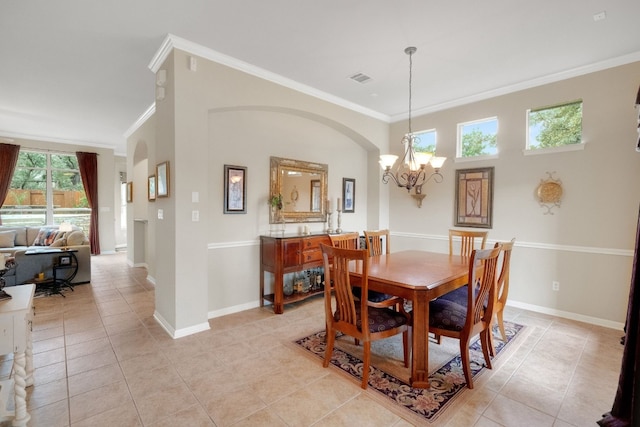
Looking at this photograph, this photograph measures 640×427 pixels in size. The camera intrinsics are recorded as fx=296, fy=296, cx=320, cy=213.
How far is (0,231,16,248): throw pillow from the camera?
5.65 m

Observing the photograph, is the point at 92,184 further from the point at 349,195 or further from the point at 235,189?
the point at 349,195

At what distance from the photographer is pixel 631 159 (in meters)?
3.17

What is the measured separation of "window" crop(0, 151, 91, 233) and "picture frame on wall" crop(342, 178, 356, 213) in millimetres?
6936

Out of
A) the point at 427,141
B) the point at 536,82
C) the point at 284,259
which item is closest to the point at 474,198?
the point at 427,141

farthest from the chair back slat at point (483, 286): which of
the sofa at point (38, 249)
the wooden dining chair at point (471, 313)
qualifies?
the sofa at point (38, 249)

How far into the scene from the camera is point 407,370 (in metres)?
2.47

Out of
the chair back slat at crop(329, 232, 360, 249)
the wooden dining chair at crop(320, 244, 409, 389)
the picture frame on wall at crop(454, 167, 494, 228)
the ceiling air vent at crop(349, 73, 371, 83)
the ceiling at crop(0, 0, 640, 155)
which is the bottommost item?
the wooden dining chair at crop(320, 244, 409, 389)

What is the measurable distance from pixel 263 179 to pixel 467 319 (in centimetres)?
290

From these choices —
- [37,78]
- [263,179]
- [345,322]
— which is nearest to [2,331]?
[345,322]

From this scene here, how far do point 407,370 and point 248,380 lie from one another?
1299mm

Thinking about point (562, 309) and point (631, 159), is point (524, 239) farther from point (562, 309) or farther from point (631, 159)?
point (631, 159)

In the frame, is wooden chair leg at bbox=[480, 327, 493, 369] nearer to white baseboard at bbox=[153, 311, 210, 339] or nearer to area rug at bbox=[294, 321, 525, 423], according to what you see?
area rug at bbox=[294, 321, 525, 423]

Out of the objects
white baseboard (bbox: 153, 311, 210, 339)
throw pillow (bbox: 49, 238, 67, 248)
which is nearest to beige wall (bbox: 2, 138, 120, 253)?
throw pillow (bbox: 49, 238, 67, 248)

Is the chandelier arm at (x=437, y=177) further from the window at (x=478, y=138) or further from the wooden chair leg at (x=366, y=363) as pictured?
the wooden chair leg at (x=366, y=363)
